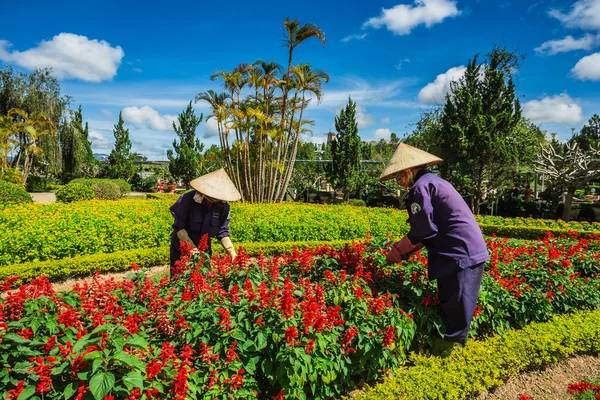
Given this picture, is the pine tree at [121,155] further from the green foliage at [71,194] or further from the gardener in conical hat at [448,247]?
the gardener in conical hat at [448,247]

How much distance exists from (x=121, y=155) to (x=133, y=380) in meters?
31.1

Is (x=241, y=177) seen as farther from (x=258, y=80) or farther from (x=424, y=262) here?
(x=424, y=262)

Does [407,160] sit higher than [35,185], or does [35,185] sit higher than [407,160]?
[407,160]

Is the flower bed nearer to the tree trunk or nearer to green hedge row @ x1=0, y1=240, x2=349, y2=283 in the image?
green hedge row @ x1=0, y1=240, x2=349, y2=283

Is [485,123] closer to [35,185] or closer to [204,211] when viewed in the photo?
[204,211]

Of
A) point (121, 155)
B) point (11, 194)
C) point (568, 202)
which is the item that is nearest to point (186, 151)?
point (121, 155)

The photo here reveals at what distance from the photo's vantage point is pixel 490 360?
2.98 meters

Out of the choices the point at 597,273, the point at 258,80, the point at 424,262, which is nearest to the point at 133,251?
the point at 424,262

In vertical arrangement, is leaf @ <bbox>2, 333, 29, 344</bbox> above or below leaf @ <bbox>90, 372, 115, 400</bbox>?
above

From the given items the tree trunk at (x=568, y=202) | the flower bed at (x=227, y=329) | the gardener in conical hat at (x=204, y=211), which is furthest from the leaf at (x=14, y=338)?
the tree trunk at (x=568, y=202)

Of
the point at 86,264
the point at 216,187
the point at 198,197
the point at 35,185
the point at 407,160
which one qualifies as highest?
the point at 407,160

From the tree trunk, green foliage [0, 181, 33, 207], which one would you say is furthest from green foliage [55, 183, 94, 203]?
the tree trunk

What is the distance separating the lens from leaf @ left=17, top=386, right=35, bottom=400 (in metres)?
1.42

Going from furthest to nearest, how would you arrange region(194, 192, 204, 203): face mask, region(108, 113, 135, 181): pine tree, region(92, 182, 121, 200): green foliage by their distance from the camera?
region(108, 113, 135, 181): pine tree, region(92, 182, 121, 200): green foliage, region(194, 192, 204, 203): face mask
